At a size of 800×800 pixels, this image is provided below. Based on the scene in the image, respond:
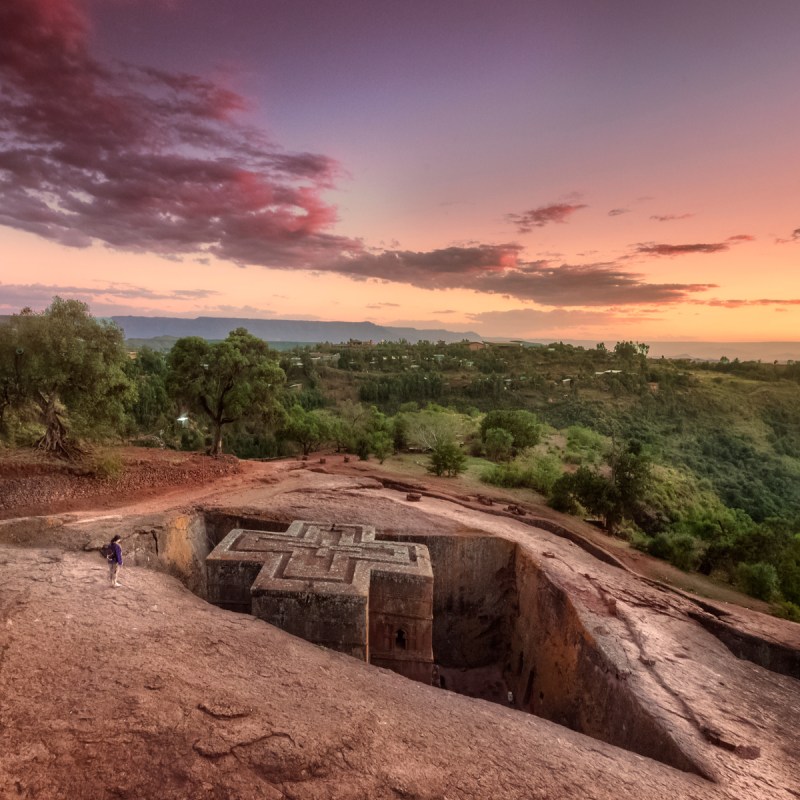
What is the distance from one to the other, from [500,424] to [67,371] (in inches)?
918

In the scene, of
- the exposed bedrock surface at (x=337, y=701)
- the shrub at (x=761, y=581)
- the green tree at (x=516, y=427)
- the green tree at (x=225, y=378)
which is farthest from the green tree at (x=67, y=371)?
the green tree at (x=516, y=427)

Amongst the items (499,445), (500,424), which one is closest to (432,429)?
(499,445)

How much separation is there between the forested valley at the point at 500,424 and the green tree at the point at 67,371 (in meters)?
0.04

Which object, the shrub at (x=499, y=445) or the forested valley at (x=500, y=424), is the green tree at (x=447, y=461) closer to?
the forested valley at (x=500, y=424)

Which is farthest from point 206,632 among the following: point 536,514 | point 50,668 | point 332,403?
point 332,403

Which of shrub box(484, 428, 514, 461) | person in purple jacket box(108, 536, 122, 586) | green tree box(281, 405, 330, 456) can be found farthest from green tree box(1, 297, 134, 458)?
shrub box(484, 428, 514, 461)

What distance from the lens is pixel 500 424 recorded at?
3098 cm

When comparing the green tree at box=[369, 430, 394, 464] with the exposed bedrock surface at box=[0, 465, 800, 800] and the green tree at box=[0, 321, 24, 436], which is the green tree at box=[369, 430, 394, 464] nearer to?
the exposed bedrock surface at box=[0, 465, 800, 800]

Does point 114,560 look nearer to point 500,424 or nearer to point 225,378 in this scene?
point 225,378

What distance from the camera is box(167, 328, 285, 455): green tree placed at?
19.2 meters

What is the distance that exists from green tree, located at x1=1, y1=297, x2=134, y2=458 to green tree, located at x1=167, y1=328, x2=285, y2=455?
3989 mm

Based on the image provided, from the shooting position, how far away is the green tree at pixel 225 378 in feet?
62.9

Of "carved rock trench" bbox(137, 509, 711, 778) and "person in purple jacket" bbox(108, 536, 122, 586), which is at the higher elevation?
"person in purple jacket" bbox(108, 536, 122, 586)

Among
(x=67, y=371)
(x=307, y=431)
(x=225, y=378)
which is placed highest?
(x=67, y=371)
